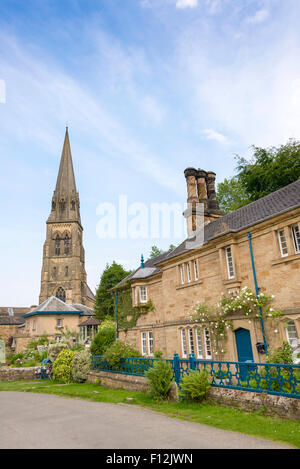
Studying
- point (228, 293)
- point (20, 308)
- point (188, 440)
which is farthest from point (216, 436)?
point (20, 308)

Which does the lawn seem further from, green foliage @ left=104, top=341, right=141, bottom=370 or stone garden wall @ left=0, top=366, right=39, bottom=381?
stone garden wall @ left=0, top=366, right=39, bottom=381

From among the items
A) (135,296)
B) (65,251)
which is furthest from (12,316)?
(135,296)

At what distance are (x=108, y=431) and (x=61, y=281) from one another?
197 ft

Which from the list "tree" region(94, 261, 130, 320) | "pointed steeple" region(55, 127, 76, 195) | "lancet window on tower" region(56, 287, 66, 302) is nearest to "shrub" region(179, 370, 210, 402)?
"tree" region(94, 261, 130, 320)

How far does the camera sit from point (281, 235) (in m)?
13.2

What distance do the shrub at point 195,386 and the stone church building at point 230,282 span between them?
3306mm

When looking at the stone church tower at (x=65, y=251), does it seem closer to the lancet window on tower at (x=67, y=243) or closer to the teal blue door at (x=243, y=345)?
the lancet window on tower at (x=67, y=243)

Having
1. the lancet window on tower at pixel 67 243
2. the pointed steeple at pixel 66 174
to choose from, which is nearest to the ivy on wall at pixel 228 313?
the lancet window on tower at pixel 67 243

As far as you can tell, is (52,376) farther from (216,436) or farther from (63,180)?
(63,180)

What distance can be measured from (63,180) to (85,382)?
218ft

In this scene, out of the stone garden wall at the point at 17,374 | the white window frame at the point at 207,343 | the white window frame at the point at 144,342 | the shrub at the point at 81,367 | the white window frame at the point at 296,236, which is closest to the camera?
the white window frame at the point at 296,236

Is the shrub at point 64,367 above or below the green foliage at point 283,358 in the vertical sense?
below

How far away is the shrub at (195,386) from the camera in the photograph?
33.3 ft

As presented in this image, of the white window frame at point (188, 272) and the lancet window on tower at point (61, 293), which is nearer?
the white window frame at point (188, 272)
